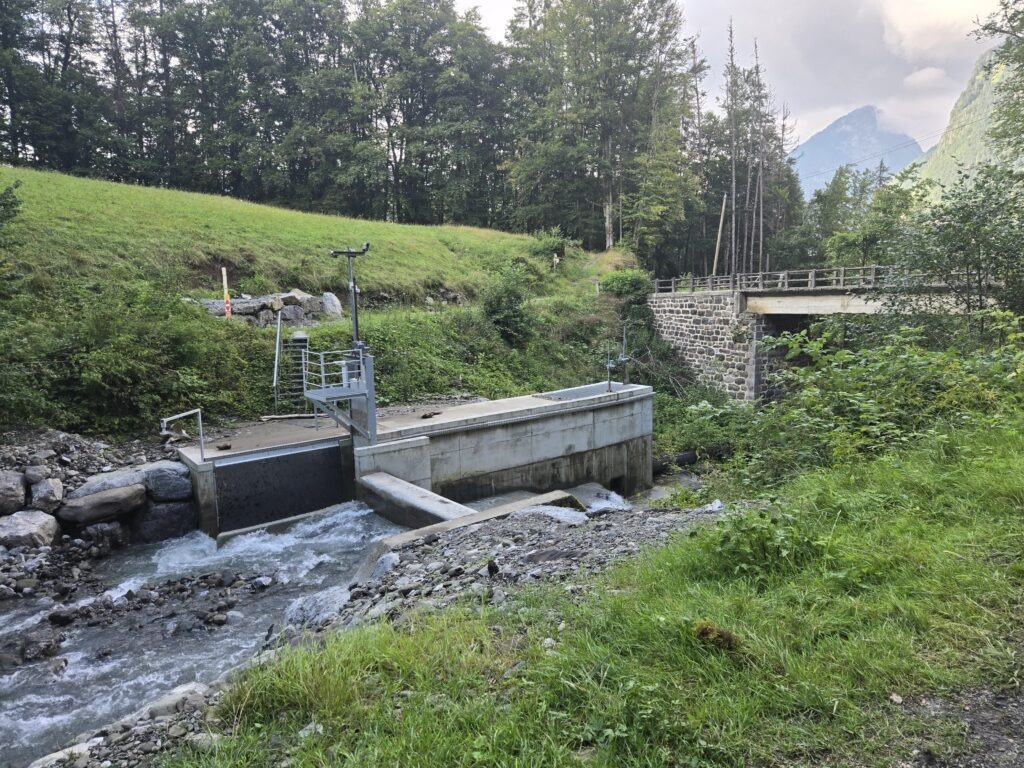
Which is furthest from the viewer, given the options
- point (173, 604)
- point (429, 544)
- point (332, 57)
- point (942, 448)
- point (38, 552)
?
point (332, 57)

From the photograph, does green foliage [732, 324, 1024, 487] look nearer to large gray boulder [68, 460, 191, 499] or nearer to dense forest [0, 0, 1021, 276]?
large gray boulder [68, 460, 191, 499]

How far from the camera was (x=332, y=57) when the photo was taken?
42781 mm

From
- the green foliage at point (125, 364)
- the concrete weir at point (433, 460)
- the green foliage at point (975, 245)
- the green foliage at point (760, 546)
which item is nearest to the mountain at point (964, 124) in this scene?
the green foliage at point (975, 245)

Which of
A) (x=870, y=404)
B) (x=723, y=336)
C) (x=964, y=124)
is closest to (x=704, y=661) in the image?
(x=870, y=404)

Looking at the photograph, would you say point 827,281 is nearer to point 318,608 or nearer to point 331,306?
point 331,306

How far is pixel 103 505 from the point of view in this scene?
27.2 feet

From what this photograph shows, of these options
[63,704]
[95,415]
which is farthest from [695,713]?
[95,415]

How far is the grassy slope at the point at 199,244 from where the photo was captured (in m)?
14.9

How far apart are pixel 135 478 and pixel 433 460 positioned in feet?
15.3

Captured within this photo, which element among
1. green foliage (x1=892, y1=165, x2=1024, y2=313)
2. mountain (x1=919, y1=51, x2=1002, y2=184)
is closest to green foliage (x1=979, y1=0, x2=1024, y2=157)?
green foliage (x1=892, y1=165, x2=1024, y2=313)

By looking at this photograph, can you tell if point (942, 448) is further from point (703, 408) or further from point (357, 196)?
point (357, 196)

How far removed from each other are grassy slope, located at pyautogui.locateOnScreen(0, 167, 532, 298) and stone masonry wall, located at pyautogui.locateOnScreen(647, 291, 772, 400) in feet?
27.5

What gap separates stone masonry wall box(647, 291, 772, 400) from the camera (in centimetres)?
2083

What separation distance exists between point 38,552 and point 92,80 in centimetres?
4032
